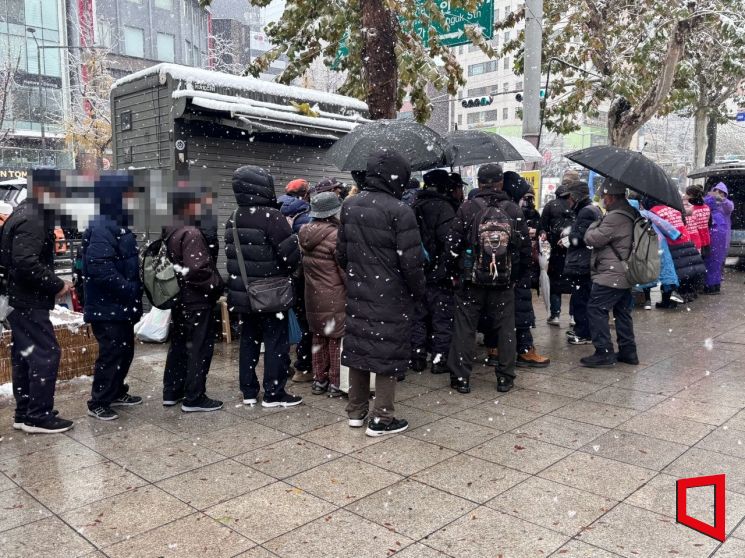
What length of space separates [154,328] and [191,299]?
329cm

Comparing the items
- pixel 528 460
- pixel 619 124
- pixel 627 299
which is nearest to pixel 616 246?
pixel 627 299

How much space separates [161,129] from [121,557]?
21.0 ft

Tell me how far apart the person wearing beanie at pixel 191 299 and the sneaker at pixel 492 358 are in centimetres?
258

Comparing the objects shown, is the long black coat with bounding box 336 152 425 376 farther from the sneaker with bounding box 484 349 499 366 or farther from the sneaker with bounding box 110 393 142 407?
the sneaker with bounding box 110 393 142 407

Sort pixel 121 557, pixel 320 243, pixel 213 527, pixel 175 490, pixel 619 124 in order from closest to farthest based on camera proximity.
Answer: pixel 121 557 → pixel 213 527 → pixel 175 490 → pixel 320 243 → pixel 619 124

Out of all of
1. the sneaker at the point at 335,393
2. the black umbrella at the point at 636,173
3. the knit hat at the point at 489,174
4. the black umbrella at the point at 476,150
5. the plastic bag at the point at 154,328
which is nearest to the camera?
the knit hat at the point at 489,174

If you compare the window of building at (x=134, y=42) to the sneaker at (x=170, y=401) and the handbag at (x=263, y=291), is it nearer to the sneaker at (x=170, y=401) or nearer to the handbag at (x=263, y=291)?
the sneaker at (x=170, y=401)

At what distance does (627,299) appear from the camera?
6.78 meters

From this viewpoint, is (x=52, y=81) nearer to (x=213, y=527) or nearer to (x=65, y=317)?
(x=65, y=317)

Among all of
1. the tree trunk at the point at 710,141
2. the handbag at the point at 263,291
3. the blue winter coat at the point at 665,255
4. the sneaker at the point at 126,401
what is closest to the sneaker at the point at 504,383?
the handbag at the point at 263,291

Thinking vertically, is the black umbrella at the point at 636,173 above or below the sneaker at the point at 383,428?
above

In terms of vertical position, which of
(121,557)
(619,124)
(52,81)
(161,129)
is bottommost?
(121,557)

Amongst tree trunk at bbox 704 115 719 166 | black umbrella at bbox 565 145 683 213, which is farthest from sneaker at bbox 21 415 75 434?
tree trunk at bbox 704 115 719 166

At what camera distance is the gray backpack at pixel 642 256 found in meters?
6.45
